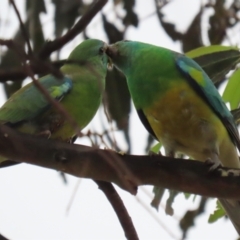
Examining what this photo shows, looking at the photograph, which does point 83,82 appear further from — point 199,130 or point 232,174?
point 232,174

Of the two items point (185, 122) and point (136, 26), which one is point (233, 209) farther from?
point (136, 26)

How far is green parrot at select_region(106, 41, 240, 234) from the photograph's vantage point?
7.09 ft

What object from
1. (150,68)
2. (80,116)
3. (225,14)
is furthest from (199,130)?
(225,14)

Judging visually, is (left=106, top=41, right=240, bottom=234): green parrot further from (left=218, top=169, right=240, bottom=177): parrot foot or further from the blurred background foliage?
(left=218, top=169, right=240, bottom=177): parrot foot

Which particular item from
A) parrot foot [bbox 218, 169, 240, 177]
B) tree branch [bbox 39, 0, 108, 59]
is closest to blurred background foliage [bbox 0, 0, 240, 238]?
parrot foot [bbox 218, 169, 240, 177]

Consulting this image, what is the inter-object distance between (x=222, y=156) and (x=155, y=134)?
295mm

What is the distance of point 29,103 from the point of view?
2.23m

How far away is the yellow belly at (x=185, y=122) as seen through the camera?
2156 mm

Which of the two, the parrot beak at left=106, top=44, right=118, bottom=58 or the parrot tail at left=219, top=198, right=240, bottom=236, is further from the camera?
the parrot beak at left=106, top=44, right=118, bottom=58

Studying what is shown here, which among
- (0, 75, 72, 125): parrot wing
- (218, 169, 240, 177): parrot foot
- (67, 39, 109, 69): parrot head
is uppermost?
(67, 39, 109, 69): parrot head

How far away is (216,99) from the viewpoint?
2268mm

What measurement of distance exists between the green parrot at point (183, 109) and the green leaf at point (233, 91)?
0.03 metres

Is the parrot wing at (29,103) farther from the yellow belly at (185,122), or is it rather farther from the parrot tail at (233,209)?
the parrot tail at (233,209)

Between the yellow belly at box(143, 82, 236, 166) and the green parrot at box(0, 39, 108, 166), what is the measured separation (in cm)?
27
